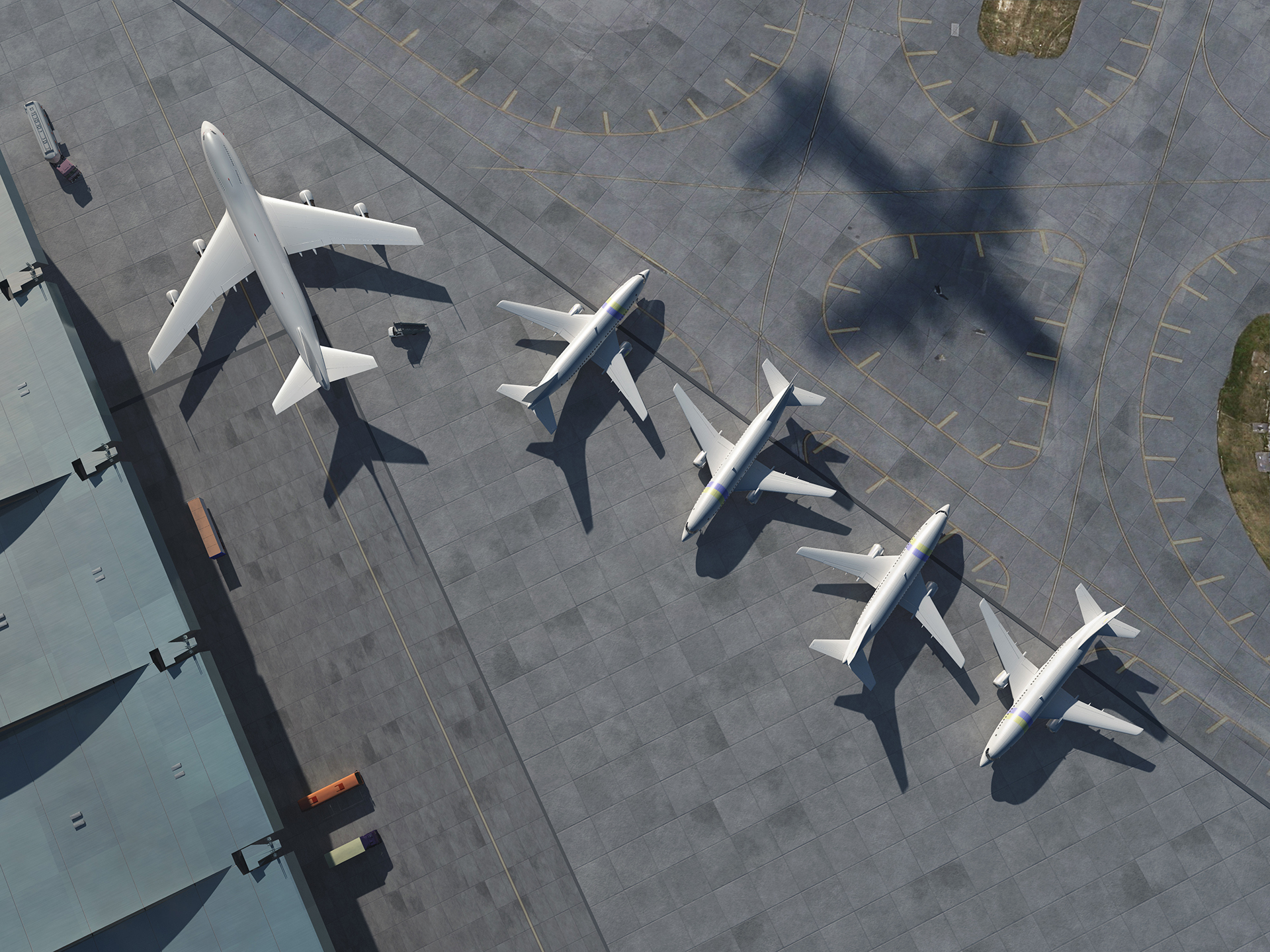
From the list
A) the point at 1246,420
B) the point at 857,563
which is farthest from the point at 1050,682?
the point at 1246,420

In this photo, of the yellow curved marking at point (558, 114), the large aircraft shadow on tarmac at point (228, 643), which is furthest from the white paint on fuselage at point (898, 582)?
the large aircraft shadow on tarmac at point (228, 643)

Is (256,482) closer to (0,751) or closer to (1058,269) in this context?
(0,751)

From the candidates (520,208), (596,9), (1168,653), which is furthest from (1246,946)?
(596,9)

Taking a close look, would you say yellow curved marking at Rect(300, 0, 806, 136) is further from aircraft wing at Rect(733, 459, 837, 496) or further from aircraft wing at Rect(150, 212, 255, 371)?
aircraft wing at Rect(733, 459, 837, 496)

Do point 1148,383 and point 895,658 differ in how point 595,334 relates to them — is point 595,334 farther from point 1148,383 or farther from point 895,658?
point 1148,383

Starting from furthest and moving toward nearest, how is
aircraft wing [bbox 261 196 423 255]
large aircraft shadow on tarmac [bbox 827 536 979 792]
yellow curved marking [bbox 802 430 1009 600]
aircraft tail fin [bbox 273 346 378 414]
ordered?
yellow curved marking [bbox 802 430 1009 600] < aircraft wing [bbox 261 196 423 255] < large aircraft shadow on tarmac [bbox 827 536 979 792] < aircraft tail fin [bbox 273 346 378 414]

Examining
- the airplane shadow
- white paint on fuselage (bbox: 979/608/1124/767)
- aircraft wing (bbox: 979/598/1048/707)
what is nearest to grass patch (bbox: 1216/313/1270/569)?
white paint on fuselage (bbox: 979/608/1124/767)

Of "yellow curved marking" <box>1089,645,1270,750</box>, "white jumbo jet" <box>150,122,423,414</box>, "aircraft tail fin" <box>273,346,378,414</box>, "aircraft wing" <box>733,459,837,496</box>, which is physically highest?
"white jumbo jet" <box>150,122,423,414</box>
